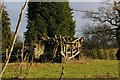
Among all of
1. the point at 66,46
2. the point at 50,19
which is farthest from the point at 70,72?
the point at 50,19

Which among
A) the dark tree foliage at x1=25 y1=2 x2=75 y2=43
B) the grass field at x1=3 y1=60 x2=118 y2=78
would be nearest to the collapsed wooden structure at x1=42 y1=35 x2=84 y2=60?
the dark tree foliage at x1=25 y1=2 x2=75 y2=43

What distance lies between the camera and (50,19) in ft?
77.3

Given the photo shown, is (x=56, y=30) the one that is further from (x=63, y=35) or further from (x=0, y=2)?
(x=0, y=2)

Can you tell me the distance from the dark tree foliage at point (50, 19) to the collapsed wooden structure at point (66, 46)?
24.5 inches

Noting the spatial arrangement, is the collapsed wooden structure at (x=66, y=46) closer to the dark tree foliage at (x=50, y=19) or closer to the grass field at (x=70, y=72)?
the dark tree foliage at (x=50, y=19)

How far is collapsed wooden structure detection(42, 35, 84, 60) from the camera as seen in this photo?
22.2 metres

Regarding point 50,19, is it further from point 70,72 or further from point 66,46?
point 70,72

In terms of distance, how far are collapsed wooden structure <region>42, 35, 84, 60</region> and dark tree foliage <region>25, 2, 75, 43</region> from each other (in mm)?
622

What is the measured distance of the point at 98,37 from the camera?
89.8 feet

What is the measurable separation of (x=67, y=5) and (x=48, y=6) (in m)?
1.69

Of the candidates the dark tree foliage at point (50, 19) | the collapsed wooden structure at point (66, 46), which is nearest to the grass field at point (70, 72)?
the collapsed wooden structure at point (66, 46)

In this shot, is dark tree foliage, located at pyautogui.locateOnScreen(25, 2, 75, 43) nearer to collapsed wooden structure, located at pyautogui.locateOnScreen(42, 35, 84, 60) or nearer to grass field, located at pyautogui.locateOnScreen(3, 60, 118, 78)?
collapsed wooden structure, located at pyautogui.locateOnScreen(42, 35, 84, 60)

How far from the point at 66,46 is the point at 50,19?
8.11 feet

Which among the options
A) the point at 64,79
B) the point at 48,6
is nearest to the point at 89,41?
the point at 48,6
